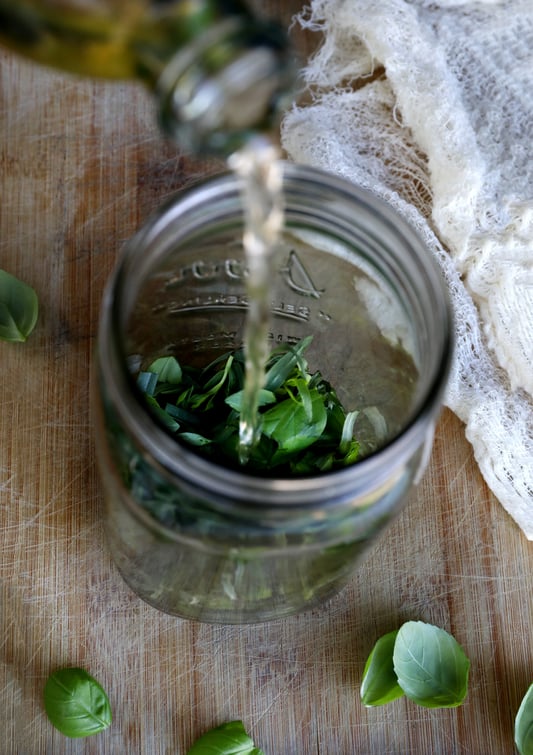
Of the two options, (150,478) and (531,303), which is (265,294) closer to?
(150,478)

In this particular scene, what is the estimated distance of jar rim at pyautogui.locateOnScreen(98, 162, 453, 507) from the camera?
52 centimetres

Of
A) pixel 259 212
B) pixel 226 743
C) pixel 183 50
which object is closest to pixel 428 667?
pixel 226 743

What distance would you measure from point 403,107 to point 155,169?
26 centimetres

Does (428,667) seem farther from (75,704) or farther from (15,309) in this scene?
(15,309)

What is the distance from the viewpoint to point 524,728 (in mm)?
760

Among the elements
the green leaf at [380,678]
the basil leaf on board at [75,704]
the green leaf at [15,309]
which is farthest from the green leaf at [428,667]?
the green leaf at [15,309]

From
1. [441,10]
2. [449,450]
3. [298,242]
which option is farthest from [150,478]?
[441,10]

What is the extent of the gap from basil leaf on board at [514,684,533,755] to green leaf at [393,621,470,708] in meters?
0.05

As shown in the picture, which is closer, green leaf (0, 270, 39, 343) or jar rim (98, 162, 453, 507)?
jar rim (98, 162, 453, 507)

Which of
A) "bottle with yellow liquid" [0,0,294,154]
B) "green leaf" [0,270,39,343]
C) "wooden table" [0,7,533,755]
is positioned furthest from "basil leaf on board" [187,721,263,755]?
"bottle with yellow liquid" [0,0,294,154]

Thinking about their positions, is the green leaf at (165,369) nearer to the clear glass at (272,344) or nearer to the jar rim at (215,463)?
the clear glass at (272,344)

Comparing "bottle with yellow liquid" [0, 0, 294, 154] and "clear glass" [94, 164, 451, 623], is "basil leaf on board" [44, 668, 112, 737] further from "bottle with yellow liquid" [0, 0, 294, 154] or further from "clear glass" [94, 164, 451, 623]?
"bottle with yellow liquid" [0, 0, 294, 154]

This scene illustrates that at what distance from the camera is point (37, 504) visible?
31.9 inches

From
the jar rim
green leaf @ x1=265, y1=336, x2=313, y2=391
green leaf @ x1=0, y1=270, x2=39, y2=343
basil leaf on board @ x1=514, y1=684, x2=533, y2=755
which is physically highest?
green leaf @ x1=0, y1=270, x2=39, y2=343
